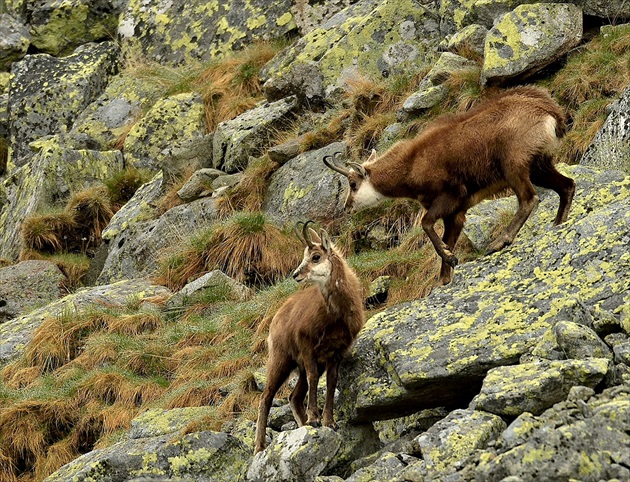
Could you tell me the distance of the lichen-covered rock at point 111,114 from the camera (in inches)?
732

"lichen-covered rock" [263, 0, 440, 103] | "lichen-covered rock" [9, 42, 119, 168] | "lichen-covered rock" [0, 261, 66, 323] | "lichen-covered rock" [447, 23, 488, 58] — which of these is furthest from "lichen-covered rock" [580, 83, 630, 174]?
"lichen-covered rock" [9, 42, 119, 168]

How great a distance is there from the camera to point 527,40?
43.7 feet

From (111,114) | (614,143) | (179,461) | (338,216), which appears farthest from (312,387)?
(111,114)

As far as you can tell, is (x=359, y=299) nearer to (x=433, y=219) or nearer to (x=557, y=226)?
(x=433, y=219)

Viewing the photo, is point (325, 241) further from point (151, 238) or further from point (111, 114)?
point (111, 114)

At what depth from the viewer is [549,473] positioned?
504cm

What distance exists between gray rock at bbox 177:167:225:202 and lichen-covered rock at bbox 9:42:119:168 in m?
5.09

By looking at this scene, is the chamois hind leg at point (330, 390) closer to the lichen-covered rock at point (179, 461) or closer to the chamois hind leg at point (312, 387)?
the chamois hind leg at point (312, 387)

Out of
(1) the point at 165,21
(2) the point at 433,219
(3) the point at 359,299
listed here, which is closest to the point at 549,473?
(3) the point at 359,299

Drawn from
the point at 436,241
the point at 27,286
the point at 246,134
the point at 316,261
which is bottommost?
the point at 27,286

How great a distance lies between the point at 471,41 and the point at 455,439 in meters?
9.44

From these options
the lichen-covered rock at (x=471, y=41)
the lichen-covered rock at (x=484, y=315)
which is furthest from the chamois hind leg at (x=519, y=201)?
the lichen-covered rock at (x=471, y=41)

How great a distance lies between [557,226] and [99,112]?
12.5 metres

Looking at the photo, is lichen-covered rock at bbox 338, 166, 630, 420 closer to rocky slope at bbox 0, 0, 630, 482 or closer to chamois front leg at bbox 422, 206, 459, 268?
rocky slope at bbox 0, 0, 630, 482
